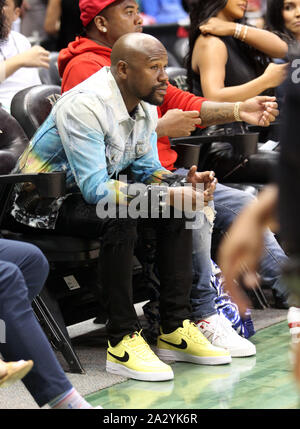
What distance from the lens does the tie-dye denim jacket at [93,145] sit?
8.85ft

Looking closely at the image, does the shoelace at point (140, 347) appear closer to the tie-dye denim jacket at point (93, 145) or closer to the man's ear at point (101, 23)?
the tie-dye denim jacket at point (93, 145)

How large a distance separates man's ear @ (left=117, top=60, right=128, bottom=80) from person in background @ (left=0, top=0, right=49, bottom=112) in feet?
2.58

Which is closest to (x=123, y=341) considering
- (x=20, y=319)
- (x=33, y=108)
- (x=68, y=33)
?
(x=20, y=319)

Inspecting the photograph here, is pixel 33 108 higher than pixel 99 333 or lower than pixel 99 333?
higher

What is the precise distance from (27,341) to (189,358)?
3.04ft

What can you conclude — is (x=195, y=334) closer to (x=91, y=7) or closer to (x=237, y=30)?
(x=91, y=7)

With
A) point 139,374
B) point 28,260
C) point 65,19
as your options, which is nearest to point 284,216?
point 28,260

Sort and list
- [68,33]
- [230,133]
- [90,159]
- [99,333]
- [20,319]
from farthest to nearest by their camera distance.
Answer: [68,33]
[230,133]
[99,333]
[90,159]
[20,319]

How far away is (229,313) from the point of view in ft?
10.3

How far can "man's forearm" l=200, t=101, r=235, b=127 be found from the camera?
3362mm

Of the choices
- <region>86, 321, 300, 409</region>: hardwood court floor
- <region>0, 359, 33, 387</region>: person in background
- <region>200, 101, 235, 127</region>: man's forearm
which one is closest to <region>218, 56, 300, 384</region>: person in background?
<region>0, 359, 33, 387</region>: person in background

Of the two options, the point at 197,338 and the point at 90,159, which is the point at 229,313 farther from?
the point at 90,159
